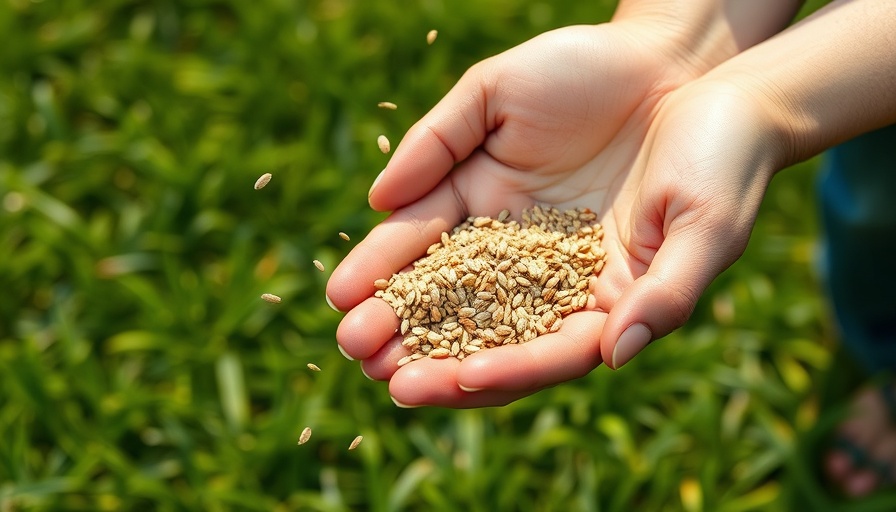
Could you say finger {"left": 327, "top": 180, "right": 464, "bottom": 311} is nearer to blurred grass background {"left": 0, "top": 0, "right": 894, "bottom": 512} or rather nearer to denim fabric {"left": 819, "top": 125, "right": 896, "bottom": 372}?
blurred grass background {"left": 0, "top": 0, "right": 894, "bottom": 512}

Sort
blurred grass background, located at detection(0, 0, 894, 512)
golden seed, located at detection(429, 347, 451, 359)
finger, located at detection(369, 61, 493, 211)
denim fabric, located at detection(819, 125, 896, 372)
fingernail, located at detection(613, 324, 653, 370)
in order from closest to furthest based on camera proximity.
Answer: fingernail, located at detection(613, 324, 653, 370) < golden seed, located at detection(429, 347, 451, 359) < finger, located at detection(369, 61, 493, 211) < denim fabric, located at detection(819, 125, 896, 372) < blurred grass background, located at detection(0, 0, 894, 512)

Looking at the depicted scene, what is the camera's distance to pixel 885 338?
2.91 m

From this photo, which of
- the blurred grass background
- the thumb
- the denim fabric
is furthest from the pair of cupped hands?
the blurred grass background

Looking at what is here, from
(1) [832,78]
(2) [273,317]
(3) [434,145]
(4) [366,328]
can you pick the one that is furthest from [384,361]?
(1) [832,78]

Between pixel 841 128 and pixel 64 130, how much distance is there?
2854 millimetres

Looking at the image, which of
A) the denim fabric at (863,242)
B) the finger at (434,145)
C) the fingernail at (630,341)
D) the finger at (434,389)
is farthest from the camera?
the denim fabric at (863,242)

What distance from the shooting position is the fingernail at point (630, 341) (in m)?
1.78

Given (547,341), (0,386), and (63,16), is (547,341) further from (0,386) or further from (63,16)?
(63,16)

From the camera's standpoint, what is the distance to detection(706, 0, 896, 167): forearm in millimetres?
2031

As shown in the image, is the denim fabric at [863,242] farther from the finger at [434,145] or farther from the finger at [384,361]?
the finger at [384,361]

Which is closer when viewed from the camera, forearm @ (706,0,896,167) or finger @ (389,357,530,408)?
finger @ (389,357,530,408)

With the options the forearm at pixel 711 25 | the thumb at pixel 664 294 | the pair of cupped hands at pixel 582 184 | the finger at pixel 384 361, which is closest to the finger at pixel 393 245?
the pair of cupped hands at pixel 582 184

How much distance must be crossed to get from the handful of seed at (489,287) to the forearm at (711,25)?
0.58 m

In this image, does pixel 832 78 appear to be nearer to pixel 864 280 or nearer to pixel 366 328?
pixel 864 280
